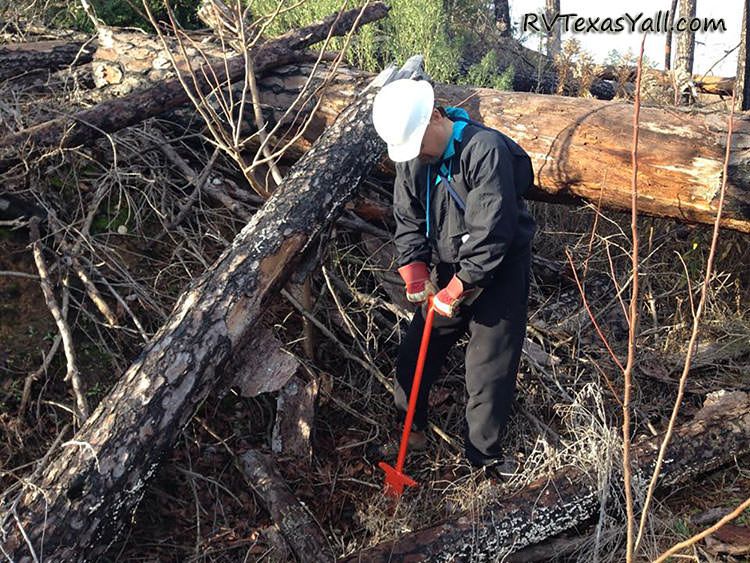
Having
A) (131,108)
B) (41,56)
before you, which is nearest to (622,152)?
(131,108)

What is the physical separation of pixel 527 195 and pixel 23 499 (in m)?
3.11

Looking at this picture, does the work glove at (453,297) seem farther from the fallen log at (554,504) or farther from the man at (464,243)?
the fallen log at (554,504)

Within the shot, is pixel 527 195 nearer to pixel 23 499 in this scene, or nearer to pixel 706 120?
pixel 706 120

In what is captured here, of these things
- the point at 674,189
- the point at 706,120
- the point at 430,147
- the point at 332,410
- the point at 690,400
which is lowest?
the point at 690,400

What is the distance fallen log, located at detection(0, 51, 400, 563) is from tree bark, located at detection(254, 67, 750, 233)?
1.05 metres

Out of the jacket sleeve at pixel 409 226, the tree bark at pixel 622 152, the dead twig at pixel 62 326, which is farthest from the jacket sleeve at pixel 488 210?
the dead twig at pixel 62 326

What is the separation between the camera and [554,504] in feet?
10.5

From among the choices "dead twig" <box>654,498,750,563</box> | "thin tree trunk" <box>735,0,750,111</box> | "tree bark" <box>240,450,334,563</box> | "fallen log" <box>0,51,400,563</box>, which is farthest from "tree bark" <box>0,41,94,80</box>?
"thin tree trunk" <box>735,0,750,111</box>

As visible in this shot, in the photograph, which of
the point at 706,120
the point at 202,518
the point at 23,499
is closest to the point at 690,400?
the point at 706,120

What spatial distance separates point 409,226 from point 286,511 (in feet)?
4.83

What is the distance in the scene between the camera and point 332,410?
3994 mm

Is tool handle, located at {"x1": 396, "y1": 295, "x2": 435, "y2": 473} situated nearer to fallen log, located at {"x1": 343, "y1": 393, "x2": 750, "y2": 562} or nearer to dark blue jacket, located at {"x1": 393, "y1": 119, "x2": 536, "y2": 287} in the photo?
dark blue jacket, located at {"x1": 393, "y1": 119, "x2": 536, "y2": 287}

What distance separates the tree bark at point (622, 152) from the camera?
3686 millimetres

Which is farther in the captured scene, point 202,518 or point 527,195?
point 527,195
